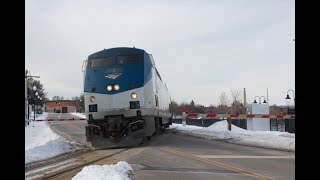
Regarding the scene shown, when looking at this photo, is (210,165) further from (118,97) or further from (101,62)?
(101,62)

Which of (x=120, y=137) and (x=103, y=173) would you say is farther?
(x=120, y=137)

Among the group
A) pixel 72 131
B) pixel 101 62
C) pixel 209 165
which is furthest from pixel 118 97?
pixel 72 131

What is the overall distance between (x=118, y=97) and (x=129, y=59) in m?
1.80

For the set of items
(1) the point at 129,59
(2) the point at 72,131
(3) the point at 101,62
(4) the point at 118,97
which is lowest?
(2) the point at 72,131

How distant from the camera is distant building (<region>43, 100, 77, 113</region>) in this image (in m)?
129

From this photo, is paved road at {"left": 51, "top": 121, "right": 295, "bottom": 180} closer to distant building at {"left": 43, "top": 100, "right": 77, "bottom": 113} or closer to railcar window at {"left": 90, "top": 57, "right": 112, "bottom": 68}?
railcar window at {"left": 90, "top": 57, "right": 112, "bottom": 68}

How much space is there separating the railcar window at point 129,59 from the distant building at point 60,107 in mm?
111561

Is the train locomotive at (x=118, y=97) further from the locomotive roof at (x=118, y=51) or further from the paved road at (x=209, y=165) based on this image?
the paved road at (x=209, y=165)

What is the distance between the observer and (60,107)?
134 meters

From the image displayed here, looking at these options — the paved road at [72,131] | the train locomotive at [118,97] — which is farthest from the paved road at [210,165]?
the paved road at [72,131]

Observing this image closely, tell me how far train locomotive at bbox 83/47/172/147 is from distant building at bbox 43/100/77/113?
366 ft

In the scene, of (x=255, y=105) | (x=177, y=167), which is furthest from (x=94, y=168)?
(x=255, y=105)

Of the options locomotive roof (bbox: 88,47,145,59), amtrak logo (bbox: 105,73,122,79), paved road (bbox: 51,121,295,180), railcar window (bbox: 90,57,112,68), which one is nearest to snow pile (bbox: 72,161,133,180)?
paved road (bbox: 51,121,295,180)
